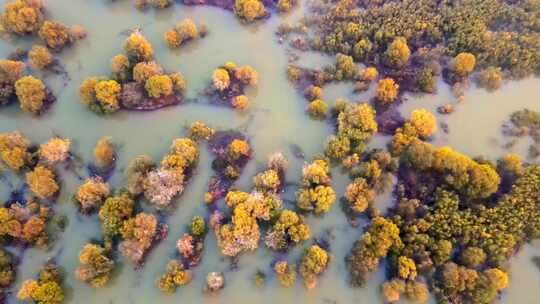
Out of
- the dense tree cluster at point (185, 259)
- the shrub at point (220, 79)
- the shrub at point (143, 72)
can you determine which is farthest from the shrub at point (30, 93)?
the dense tree cluster at point (185, 259)

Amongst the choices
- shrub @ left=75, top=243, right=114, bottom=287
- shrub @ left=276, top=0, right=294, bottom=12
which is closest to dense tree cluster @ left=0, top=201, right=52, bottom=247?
shrub @ left=75, top=243, right=114, bottom=287

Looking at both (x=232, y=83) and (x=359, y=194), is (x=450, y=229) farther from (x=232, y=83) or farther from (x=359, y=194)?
(x=232, y=83)

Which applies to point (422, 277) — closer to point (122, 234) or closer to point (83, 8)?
point (122, 234)

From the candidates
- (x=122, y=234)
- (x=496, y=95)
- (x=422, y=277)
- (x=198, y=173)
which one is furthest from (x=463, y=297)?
(x=122, y=234)

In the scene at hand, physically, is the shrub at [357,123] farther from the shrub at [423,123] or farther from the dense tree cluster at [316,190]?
the dense tree cluster at [316,190]

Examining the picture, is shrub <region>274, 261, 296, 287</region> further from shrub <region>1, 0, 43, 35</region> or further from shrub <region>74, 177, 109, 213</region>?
shrub <region>1, 0, 43, 35</region>

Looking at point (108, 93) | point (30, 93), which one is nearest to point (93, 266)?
point (108, 93)
